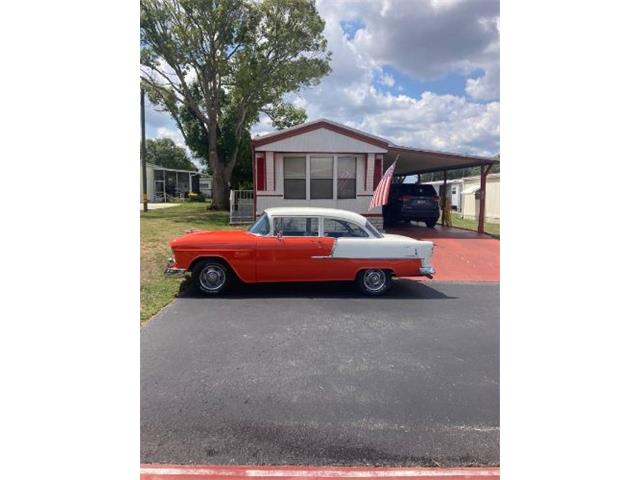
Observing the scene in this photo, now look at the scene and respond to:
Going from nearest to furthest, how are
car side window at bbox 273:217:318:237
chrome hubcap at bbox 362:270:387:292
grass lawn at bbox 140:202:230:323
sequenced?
1. grass lawn at bbox 140:202:230:323
2. car side window at bbox 273:217:318:237
3. chrome hubcap at bbox 362:270:387:292

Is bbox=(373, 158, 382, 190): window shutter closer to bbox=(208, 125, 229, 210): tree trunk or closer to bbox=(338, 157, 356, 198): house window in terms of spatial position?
bbox=(338, 157, 356, 198): house window

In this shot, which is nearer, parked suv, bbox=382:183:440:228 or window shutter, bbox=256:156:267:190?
window shutter, bbox=256:156:267:190

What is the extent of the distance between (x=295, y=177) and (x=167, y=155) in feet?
163

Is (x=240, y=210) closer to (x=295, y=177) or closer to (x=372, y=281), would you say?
(x=295, y=177)

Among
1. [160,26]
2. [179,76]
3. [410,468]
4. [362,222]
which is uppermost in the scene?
[160,26]

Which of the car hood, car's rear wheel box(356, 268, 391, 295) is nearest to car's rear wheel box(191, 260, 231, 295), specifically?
the car hood

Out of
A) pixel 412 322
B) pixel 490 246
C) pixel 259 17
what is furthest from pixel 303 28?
pixel 412 322

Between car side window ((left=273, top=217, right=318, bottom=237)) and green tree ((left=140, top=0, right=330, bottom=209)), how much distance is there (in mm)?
15692

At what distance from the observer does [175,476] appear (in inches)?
91.4

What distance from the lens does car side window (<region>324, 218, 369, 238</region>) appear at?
6.25 meters

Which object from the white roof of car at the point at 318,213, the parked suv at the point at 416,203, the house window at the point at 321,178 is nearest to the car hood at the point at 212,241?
the white roof of car at the point at 318,213

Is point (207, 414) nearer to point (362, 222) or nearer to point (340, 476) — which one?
point (340, 476)

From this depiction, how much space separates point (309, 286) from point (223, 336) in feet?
8.26

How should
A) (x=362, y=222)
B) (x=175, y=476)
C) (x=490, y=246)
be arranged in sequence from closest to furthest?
(x=175, y=476)
(x=362, y=222)
(x=490, y=246)
